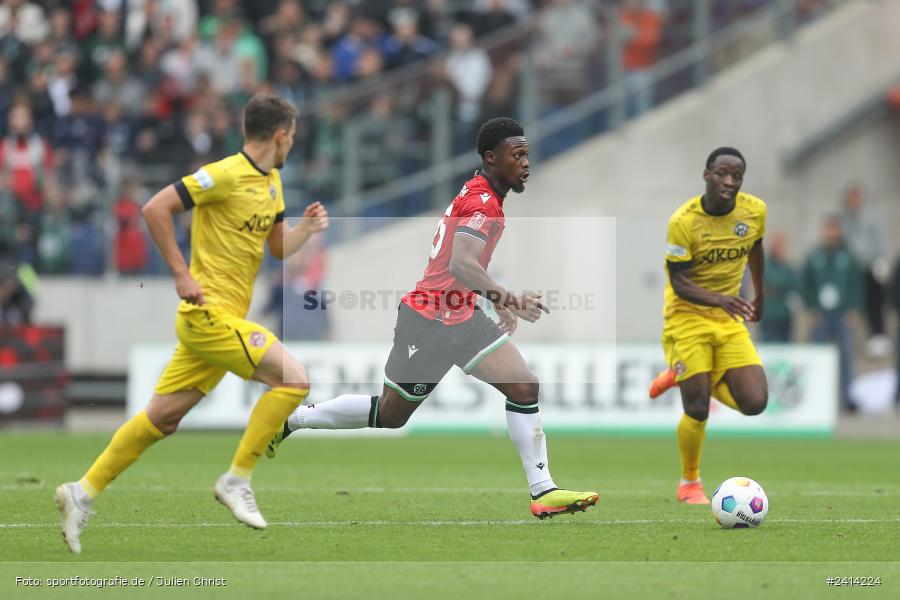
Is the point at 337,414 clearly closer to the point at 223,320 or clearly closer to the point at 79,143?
the point at 223,320

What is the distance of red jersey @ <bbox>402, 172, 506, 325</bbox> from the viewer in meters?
9.55

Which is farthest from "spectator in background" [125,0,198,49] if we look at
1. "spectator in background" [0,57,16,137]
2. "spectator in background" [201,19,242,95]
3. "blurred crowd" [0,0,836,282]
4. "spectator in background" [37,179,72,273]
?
"spectator in background" [37,179,72,273]

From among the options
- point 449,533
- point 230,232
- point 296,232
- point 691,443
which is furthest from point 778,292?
point 230,232

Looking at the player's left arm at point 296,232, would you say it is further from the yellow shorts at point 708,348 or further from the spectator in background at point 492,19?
the spectator in background at point 492,19

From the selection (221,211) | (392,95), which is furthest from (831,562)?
(392,95)

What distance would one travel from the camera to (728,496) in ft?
31.4

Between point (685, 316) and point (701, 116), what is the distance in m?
12.4

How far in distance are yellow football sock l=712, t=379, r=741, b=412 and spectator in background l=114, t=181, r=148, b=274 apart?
1203 cm

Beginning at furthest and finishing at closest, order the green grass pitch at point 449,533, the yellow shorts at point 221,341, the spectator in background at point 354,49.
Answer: the spectator in background at point 354,49
the yellow shorts at point 221,341
the green grass pitch at point 449,533

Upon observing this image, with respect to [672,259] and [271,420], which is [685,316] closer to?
[672,259]

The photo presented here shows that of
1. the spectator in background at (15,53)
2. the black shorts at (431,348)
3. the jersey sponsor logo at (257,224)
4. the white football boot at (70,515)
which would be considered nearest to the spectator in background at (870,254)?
the spectator in background at (15,53)

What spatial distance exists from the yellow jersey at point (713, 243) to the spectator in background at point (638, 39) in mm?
10860

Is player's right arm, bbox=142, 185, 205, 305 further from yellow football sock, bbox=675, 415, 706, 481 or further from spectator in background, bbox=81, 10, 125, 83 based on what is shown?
spectator in background, bbox=81, 10, 125, 83

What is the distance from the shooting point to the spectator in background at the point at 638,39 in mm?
21969
